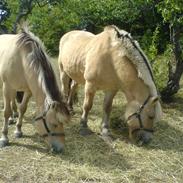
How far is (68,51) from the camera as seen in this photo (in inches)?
256

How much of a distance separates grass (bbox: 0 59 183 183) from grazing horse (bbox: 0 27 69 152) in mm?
278

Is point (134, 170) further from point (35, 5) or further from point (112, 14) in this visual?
point (35, 5)

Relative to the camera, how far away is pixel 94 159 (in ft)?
15.5

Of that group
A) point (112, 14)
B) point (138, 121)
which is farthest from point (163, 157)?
point (112, 14)

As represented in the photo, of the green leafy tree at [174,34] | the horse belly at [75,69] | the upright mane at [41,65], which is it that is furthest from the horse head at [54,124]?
the green leafy tree at [174,34]

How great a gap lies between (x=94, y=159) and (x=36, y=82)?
46.5 inches

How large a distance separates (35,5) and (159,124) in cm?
445

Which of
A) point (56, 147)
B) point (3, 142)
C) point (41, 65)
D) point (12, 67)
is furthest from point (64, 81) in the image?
point (56, 147)

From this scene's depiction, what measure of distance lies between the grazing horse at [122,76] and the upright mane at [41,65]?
937 mm

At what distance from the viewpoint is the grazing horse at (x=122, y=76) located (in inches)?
194

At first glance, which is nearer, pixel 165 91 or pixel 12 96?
pixel 12 96

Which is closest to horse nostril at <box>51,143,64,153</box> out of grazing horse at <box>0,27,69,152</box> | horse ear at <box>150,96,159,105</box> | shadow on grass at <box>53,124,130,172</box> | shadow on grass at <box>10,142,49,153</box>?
grazing horse at <box>0,27,69,152</box>

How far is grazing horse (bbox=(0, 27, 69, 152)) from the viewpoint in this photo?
14.7 ft

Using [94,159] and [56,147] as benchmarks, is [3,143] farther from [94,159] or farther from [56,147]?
[94,159]
